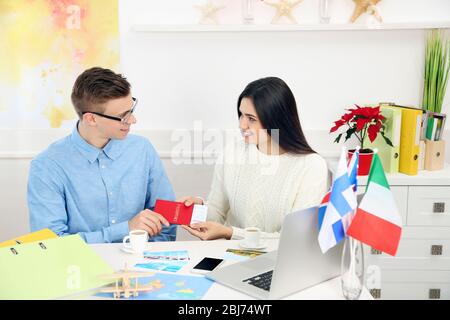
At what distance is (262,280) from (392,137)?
→ 1715 mm

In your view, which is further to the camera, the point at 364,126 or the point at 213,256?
the point at 364,126

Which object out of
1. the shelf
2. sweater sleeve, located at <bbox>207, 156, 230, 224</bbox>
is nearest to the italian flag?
sweater sleeve, located at <bbox>207, 156, 230, 224</bbox>

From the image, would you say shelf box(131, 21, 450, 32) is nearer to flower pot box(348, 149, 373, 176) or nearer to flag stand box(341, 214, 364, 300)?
flower pot box(348, 149, 373, 176)

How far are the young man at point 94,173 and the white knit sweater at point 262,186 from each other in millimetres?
304

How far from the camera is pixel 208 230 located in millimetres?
2352

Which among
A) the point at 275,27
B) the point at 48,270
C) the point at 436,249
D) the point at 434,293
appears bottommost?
the point at 434,293

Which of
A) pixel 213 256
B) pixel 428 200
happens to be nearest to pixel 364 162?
pixel 428 200

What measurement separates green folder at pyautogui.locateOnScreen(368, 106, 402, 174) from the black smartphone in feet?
5.18

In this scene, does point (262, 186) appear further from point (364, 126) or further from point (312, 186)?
point (364, 126)

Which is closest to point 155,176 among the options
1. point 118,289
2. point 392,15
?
point 118,289

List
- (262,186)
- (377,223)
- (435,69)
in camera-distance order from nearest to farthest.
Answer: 1. (377,223)
2. (262,186)
3. (435,69)

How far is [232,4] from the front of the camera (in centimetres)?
336
